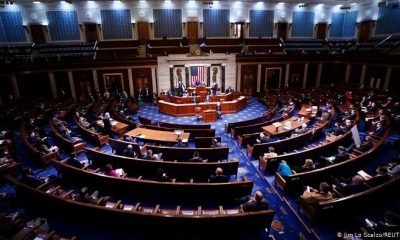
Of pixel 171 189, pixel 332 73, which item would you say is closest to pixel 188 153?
pixel 171 189

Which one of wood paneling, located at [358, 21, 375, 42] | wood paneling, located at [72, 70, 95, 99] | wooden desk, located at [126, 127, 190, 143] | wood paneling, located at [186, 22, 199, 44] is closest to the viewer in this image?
wooden desk, located at [126, 127, 190, 143]

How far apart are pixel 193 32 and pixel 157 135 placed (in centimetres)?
1508

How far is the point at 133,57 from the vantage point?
18.1 meters

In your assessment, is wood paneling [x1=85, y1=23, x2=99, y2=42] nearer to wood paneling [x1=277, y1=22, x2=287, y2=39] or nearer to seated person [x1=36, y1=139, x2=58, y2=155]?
seated person [x1=36, y1=139, x2=58, y2=155]

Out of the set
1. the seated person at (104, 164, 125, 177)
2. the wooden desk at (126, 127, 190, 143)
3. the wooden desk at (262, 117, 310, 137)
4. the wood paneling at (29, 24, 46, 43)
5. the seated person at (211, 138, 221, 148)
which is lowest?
the seated person at (211, 138, 221, 148)

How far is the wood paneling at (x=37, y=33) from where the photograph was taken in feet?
63.1

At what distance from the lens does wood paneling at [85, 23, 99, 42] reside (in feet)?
65.8

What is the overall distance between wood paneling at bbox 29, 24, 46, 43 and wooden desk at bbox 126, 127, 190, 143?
52.7 feet

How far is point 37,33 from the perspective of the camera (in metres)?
Result: 19.4

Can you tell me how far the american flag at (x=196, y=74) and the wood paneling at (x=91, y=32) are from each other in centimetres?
911

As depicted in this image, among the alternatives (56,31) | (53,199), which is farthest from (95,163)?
(56,31)

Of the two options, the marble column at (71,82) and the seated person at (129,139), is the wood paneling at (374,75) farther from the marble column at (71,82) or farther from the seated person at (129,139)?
the marble column at (71,82)

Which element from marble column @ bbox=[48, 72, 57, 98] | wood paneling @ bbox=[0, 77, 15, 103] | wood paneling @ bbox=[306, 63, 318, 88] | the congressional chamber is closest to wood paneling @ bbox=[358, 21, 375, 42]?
the congressional chamber

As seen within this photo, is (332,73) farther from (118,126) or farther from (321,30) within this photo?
(118,126)
